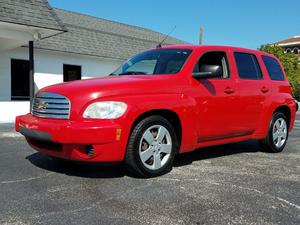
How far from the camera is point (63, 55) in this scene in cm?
1617

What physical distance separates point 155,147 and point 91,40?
13.6 m

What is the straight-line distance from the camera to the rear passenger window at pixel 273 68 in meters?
6.87

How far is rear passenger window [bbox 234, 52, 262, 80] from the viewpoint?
6.20 metres

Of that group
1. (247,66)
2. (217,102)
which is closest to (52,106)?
(217,102)

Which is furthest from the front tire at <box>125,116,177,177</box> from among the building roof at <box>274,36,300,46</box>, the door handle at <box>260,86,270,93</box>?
the building roof at <box>274,36,300,46</box>

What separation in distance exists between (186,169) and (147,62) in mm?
1687

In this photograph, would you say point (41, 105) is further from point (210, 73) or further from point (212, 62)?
point (212, 62)

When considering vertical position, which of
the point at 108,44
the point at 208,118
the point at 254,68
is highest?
the point at 108,44

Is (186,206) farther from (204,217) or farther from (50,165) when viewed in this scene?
(50,165)

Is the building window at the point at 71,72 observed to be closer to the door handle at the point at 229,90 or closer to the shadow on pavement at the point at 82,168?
the shadow on pavement at the point at 82,168

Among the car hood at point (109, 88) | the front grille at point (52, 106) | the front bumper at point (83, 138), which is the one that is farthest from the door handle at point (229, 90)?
the front grille at point (52, 106)

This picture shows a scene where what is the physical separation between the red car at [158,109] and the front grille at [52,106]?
0.01 meters

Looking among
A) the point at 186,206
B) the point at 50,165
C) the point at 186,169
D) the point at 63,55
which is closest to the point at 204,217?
the point at 186,206

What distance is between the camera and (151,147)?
4.78 m
